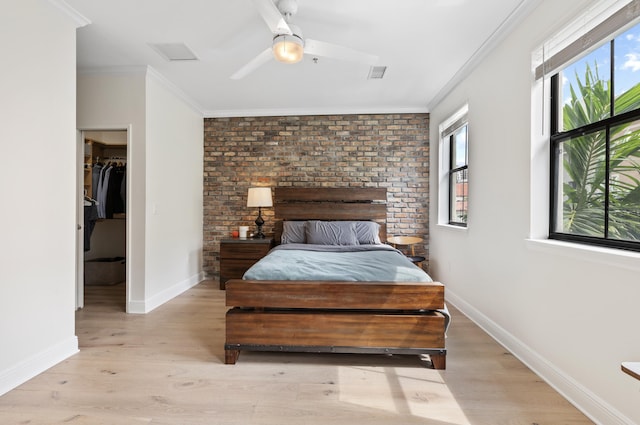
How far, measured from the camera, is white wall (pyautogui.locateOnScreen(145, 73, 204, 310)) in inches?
142

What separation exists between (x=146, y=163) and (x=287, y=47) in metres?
2.15

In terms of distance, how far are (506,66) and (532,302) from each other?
180cm

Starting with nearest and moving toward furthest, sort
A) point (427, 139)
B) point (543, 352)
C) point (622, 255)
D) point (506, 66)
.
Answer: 1. point (622, 255)
2. point (543, 352)
3. point (506, 66)
4. point (427, 139)

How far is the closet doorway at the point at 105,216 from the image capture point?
13.9 feet

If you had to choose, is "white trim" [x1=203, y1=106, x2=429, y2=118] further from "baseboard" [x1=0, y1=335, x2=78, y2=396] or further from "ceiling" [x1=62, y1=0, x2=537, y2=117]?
"baseboard" [x1=0, y1=335, x2=78, y2=396]

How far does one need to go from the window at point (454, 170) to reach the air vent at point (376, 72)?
37.6 inches

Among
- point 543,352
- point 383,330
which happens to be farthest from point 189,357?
point 543,352

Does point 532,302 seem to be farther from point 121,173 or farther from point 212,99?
point 121,173

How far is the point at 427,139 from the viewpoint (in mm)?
4820

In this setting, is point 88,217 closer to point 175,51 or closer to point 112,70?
point 112,70

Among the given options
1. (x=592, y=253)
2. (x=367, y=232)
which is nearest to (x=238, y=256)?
(x=367, y=232)

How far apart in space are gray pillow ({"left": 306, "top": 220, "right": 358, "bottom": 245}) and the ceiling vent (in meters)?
2.35

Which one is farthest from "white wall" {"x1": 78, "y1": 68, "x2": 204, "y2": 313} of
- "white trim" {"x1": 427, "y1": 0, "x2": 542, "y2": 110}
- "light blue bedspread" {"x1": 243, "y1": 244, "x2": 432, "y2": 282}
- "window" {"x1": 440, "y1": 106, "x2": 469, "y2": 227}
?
"window" {"x1": 440, "y1": 106, "x2": 469, "y2": 227}

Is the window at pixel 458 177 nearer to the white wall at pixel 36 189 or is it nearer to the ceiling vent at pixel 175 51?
the ceiling vent at pixel 175 51
